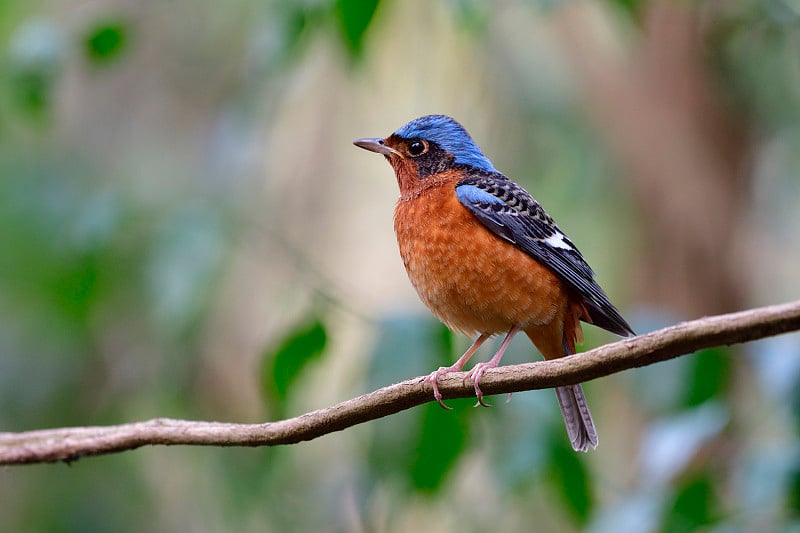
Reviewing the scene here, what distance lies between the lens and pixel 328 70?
28.9 ft

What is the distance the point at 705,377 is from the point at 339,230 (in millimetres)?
6271

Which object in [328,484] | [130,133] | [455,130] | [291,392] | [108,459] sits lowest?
[108,459]

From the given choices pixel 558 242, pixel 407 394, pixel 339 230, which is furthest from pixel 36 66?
pixel 339 230

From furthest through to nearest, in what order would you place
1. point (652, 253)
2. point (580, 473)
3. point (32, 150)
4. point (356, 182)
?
1. point (356, 182)
2. point (32, 150)
3. point (652, 253)
4. point (580, 473)

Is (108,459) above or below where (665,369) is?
below

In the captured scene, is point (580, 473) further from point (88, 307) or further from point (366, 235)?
point (366, 235)

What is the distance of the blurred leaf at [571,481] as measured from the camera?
15.2 feet

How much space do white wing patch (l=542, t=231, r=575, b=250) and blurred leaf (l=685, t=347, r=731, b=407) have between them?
0.82m

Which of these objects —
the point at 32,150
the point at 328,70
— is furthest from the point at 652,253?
the point at 32,150

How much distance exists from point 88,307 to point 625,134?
4.94m

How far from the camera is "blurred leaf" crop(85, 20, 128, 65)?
17.8 feet

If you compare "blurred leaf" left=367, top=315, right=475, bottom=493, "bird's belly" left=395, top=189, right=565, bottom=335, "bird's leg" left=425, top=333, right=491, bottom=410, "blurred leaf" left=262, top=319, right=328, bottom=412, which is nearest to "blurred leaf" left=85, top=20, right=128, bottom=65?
"blurred leaf" left=262, top=319, right=328, bottom=412

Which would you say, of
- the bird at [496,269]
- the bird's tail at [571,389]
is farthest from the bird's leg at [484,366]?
the bird's tail at [571,389]

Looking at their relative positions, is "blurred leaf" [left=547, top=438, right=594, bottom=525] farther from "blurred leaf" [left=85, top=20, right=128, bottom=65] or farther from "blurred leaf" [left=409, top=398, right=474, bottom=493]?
"blurred leaf" [left=85, top=20, right=128, bottom=65]
